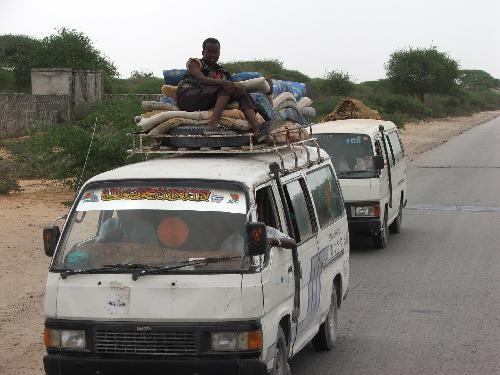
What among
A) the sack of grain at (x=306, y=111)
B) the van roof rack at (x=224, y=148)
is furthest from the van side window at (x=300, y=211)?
the sack of grain at (x=306, y=111)

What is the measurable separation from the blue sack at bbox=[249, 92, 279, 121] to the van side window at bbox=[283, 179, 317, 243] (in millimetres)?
614

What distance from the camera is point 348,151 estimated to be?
15.9 metres

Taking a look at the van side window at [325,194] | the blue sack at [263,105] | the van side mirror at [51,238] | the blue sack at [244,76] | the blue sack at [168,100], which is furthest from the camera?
the blue sack at [244,76]

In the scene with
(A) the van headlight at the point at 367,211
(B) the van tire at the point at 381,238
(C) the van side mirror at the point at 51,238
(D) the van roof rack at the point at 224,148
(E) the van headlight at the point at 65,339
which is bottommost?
(B) the van tire at the point at 381,238

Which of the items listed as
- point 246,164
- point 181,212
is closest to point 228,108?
point 246,164

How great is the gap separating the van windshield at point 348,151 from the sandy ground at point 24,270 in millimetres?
4505

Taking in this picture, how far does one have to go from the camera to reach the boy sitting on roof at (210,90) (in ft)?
27.0

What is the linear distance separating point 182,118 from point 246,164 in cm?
110

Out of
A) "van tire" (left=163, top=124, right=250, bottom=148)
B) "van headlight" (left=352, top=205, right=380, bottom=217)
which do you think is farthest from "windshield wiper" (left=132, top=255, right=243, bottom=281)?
"van headlight" (left=352, top=205, right=380, bottom=217)

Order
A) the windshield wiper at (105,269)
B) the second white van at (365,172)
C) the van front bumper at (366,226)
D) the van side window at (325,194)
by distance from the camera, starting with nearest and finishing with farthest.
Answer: the windshield wiper at (105,269) → the van side window at (325,194) → the van front bumper at (366,226) → the second white van at (365,172)

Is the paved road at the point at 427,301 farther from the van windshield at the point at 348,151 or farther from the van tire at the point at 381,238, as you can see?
the van windshield at the point at 348,151

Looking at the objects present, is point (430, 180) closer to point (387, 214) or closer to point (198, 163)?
point (387, 214)

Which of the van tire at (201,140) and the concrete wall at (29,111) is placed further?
the concrete wall at (29,111)

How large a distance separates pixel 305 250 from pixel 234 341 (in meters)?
1.66
